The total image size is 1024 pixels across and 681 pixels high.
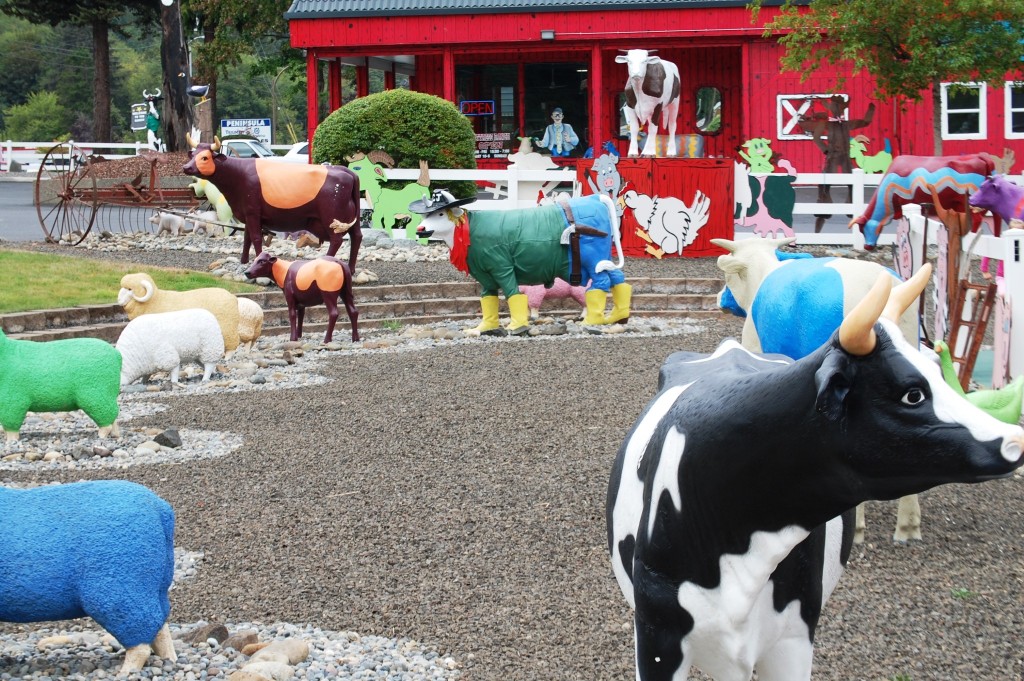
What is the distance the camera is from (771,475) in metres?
2.56

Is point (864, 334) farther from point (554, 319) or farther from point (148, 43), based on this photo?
point (148, 43)

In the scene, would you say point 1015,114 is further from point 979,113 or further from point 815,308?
point 815,308

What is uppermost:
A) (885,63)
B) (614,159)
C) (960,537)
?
(885,63)

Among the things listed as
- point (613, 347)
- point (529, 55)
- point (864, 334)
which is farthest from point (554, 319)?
point (529, 55)

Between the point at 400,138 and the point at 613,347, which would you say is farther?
the point at 400,138

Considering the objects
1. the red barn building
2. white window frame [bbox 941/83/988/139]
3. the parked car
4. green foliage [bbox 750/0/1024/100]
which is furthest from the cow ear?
the parked car

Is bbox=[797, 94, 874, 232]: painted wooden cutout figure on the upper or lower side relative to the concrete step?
upper

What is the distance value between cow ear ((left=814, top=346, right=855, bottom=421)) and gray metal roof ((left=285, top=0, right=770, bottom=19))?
21.5 meters

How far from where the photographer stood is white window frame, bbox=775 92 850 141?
22891 millimetres

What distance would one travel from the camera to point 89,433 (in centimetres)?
841

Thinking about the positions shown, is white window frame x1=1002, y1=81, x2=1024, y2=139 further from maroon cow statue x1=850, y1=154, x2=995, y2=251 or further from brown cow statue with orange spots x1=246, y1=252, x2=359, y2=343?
brown cow statue with orange spots x1=246, y1=252, x2=359, y2=343

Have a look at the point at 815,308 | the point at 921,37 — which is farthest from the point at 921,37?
the point at 815,308

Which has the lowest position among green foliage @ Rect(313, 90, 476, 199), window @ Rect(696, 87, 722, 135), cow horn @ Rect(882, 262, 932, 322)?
cow horn @ Rect(882, 262, 932, 322)

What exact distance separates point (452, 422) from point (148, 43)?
89.9m
